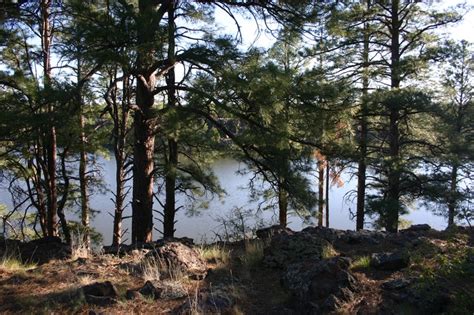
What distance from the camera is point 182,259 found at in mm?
4867

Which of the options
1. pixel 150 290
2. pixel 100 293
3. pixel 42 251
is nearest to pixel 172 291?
pixel 150 290

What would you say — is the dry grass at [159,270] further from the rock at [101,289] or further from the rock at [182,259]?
the rock at [101,289]

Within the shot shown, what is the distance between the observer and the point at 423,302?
3277 mm

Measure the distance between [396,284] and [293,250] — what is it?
4.59 feet

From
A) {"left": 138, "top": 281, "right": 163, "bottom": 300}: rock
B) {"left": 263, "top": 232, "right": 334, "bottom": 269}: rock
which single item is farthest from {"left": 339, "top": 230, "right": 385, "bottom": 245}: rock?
{"left": 138, "top": 281, "right": 163, "bottom": 300}: rock

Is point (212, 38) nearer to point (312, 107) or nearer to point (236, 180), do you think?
point (312, 107)

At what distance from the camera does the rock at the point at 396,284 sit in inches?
146

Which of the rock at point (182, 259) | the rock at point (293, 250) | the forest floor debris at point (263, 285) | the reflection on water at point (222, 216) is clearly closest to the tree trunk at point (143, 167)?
the forest floor debris at point (263, 285)

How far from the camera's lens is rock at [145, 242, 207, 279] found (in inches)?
183

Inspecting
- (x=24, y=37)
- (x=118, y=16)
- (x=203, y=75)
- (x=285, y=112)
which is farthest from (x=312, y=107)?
(x=24, y=37)

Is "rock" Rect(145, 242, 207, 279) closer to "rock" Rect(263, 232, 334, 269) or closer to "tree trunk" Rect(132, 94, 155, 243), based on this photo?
"rock" Rect(263, 232, 334, 269)

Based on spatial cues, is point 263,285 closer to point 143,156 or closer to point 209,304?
point 209,304

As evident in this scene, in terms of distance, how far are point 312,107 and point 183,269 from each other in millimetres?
4070

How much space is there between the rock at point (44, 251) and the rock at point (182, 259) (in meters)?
1.55
